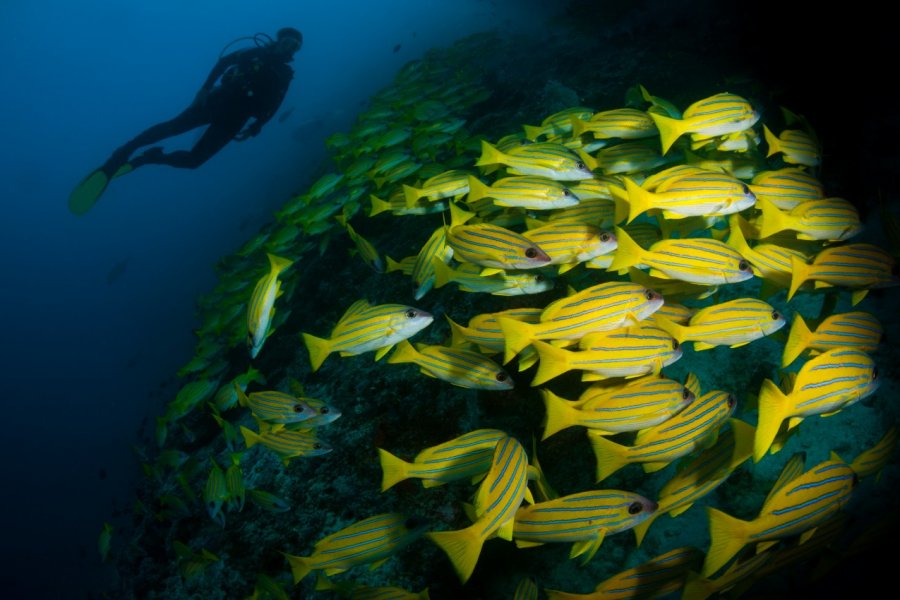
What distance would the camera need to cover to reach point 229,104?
12.3 meters

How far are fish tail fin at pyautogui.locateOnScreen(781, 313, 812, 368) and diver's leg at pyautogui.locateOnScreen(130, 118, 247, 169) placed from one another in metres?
14.2

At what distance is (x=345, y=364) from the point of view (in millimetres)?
5531

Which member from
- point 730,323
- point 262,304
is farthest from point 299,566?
point 730,323

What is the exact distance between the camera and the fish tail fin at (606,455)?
224 cm

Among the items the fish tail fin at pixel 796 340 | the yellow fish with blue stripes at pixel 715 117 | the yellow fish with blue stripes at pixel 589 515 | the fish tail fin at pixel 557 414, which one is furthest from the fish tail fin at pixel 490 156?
the yellow fish with blue stripes at pixel 589 515

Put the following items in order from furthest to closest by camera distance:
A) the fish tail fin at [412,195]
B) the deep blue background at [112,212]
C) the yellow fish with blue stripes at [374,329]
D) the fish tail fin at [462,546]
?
the deep blue background at [112,212] → the fish tail fin at [412,195] → the yellow fish with blue stripes at [374,329] → the fish tail fin at [462,546]

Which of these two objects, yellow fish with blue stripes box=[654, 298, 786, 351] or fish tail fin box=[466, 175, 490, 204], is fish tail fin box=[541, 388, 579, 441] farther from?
fish tail fin box=[466, 175, 490, 204]

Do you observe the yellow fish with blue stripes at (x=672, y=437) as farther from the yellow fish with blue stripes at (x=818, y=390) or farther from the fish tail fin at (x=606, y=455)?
the yellow fish with blue stripes at (x=818, y=390)

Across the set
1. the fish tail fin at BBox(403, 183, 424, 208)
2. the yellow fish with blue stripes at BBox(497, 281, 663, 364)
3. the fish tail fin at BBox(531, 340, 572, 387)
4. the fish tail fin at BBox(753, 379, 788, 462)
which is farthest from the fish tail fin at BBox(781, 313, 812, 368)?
the fish tail fin at BBox(403, 183, 424, 208)

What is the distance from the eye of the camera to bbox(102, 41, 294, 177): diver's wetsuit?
12.2 m

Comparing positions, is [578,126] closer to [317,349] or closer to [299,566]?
[317,349]

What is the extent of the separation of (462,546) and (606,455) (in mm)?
876

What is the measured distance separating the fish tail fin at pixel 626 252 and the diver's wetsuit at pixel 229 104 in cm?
1224

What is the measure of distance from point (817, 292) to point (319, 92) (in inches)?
2863
